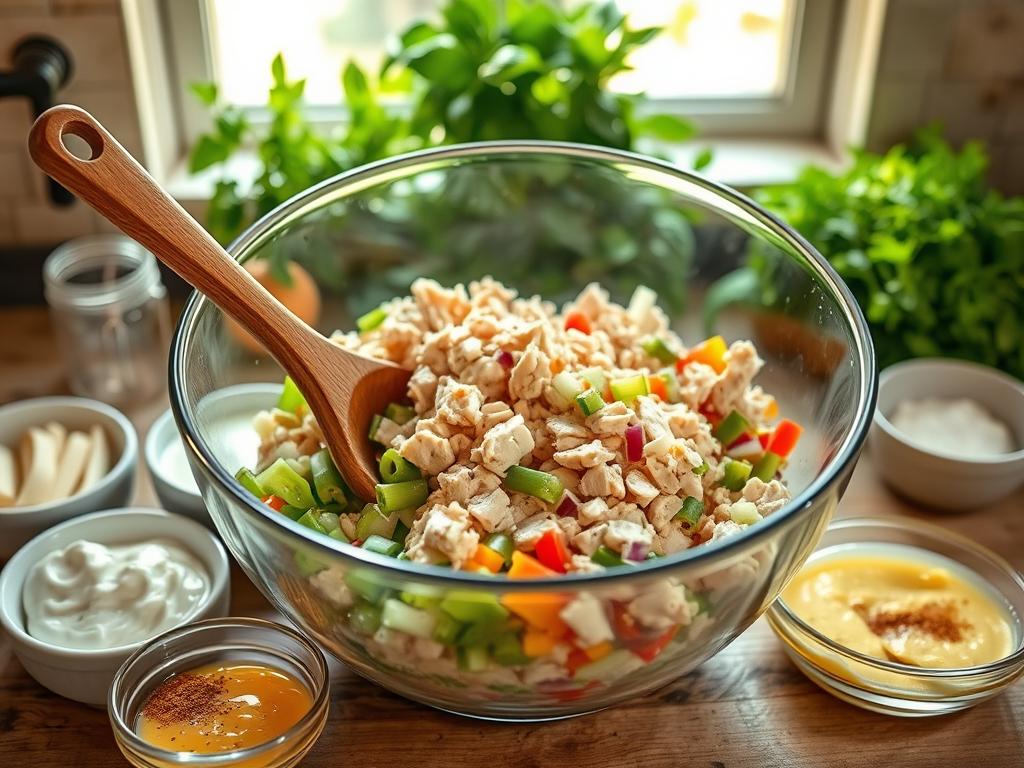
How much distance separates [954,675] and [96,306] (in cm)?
136

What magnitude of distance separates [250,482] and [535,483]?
0.33m

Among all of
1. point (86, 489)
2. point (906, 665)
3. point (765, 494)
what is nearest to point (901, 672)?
point (906, 665)

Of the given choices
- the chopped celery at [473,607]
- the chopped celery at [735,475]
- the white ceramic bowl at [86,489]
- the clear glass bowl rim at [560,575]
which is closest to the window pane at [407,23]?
the clear glass bowl rim at [560,575]

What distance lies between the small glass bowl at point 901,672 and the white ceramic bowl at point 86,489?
882 millimetres

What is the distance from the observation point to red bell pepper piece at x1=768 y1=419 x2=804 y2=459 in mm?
1398

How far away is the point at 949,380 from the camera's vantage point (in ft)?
5.76

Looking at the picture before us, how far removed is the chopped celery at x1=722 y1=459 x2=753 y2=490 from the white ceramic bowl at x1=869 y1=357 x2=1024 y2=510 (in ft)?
1.32

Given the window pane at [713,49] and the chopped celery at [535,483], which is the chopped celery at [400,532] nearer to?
the chopped celery at [535,483]

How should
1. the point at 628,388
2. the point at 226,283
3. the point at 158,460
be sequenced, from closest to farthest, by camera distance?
the point at 226,283
the point at 628,388
the point at 158,460

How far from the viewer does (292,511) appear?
1.29 m

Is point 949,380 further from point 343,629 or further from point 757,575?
point 343,629

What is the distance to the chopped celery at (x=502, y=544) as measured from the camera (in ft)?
3.83

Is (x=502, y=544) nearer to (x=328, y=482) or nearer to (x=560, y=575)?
(x=560, y=575)

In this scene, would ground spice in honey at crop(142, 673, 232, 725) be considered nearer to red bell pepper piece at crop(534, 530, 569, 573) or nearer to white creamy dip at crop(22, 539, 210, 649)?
white creamy dip at crop(22, 539, 210, 649)
